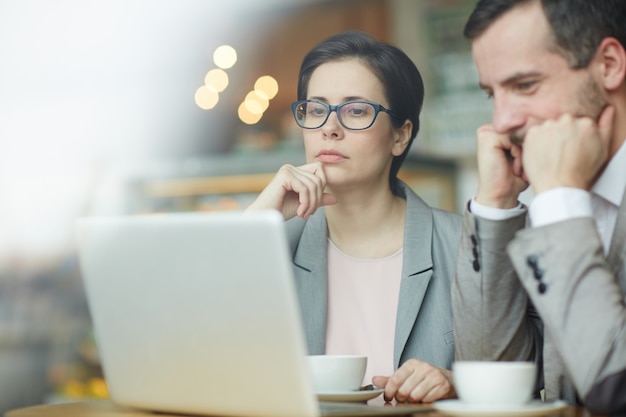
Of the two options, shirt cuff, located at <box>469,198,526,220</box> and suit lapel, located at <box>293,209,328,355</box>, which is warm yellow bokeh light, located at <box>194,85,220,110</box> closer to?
suit lapel, located at <box>293,209,328,355</box>

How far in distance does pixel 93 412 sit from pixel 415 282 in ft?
2.50

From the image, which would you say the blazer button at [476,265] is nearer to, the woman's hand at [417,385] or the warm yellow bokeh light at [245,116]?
the woman's hand at [417,385]

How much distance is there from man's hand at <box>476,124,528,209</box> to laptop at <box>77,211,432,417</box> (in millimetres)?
503

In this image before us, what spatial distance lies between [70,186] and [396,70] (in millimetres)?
2260

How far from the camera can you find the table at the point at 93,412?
1.11 metres

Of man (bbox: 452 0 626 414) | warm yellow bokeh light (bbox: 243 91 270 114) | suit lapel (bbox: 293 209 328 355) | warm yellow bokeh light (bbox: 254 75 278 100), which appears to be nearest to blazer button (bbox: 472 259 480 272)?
man (bbox: 452 0 626 414)

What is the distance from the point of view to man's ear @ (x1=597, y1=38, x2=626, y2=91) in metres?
1.41

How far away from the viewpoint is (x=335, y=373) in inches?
48.6

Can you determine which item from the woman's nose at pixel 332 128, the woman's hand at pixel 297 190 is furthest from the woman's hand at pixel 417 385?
the woman's nose at pixel 332 128

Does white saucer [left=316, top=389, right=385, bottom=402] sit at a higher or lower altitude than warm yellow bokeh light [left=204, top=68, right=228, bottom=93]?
lower

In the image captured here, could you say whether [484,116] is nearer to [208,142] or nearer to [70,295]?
[208,142]

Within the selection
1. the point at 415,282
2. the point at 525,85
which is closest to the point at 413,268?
the point at 415,282

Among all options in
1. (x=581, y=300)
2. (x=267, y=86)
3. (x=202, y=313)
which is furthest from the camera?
(x=267, y=86)

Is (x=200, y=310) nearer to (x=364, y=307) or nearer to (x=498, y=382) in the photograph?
(x=498, y=382)
